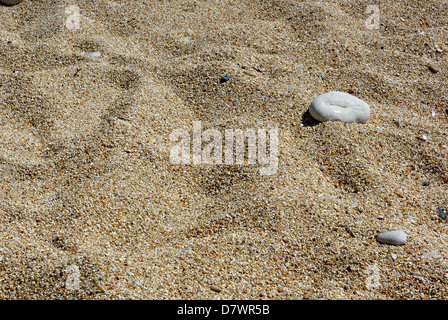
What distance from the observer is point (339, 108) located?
91.7 inches

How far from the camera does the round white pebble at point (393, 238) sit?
1.80 metres

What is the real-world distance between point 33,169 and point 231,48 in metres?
1.40

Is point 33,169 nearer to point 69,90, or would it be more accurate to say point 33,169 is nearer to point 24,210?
point 24,210

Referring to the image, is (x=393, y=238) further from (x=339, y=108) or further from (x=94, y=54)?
(x=94, y=54)

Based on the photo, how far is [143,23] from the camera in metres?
2.98

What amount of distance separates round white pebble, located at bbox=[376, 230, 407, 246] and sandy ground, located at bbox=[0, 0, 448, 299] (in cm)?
2

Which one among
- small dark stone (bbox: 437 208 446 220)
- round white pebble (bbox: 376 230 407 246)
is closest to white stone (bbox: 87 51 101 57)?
round white pebble (bbox: 376 230 407 246)

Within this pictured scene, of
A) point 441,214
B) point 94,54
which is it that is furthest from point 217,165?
point 94,54

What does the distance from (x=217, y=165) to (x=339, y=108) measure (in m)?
0.76

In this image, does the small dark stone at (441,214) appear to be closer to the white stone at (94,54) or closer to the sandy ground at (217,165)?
the sandy ground at (217,165)

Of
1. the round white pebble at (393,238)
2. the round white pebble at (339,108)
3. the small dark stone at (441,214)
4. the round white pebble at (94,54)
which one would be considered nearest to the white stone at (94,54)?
the round white pebble at (94,54)

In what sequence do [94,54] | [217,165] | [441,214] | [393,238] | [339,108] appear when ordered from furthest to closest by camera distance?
[94,54], [339,108], [217,165], [441,214], [393,238]

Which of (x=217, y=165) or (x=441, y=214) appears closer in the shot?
(x=441, y=214)

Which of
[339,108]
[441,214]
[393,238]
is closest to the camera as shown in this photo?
[393,238]
